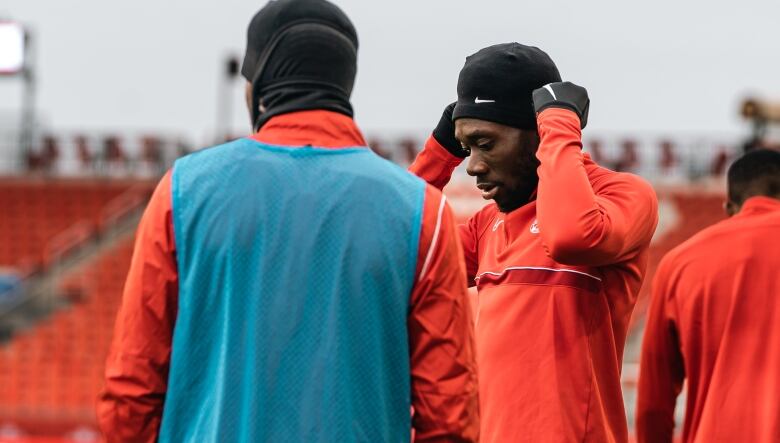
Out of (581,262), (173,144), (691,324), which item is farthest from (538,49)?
(173,144)

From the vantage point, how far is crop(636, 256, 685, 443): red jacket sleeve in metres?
3.53

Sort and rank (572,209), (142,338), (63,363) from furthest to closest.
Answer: (63,363) < (572,209) < (142,338)

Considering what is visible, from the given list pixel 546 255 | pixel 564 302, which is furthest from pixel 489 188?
pixel 564 302

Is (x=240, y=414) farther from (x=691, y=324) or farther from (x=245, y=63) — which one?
(x=691, y=324)

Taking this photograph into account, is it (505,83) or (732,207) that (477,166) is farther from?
(732,207)

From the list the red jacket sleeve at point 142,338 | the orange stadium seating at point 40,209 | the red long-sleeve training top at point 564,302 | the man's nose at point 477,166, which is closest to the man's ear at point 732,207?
the red long-sleeve training top at point 564,302

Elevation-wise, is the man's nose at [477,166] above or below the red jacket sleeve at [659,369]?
above

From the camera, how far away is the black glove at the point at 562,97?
2904mm

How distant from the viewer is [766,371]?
3.38 metres

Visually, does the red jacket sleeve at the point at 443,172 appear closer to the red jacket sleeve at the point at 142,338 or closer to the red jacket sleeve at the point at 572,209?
the red jacket sleeve at the point at 572,209

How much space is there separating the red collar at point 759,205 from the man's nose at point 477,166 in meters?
0.92

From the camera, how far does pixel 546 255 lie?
296cm

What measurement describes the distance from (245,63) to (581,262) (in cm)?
83

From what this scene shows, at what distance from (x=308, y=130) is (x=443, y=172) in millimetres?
1056
